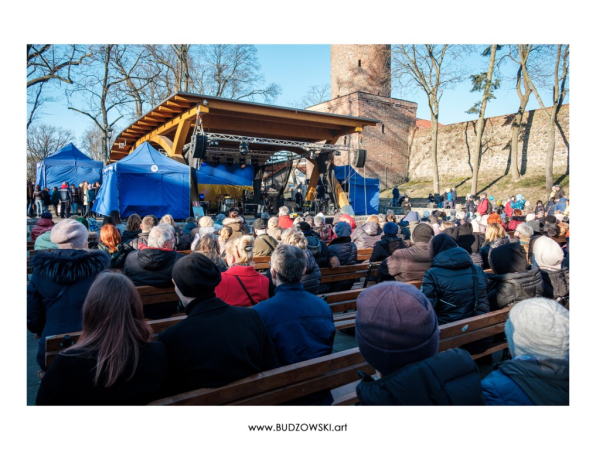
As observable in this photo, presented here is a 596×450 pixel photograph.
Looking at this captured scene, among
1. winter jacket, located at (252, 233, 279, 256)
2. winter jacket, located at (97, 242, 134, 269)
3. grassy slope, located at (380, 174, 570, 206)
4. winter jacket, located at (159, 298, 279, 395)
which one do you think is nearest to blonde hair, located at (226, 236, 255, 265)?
winter jacket, located at (159, 298, 279, 395)

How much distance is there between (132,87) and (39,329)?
24764mm

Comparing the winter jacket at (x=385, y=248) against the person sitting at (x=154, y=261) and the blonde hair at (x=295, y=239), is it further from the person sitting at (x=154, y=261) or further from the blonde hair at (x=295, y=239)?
the person sitting at (x=154, y=261)

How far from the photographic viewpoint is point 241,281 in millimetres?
2996

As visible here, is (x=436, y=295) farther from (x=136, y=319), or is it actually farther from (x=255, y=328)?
(x=136, y=319)

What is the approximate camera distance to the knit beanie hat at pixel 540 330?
1.62m

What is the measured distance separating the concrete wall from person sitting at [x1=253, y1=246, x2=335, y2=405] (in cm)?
2523

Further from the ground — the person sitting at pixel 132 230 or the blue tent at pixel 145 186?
the blue tent at pixel 145 186

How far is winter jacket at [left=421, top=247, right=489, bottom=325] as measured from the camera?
3.06m

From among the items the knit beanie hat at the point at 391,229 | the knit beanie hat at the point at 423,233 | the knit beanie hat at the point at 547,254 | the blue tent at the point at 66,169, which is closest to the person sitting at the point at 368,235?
the knit beanie hat at the point at 391,229

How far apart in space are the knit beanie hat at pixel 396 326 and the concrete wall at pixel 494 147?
25890 mm

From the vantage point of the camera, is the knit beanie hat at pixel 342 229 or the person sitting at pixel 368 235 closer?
the knit beanie hat at pixel 342 229

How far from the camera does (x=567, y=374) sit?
1.59 metres

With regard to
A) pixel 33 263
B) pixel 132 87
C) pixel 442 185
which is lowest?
pixel 33 263

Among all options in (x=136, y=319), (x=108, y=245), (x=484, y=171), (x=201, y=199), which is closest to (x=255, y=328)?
(x=136, y=319)
